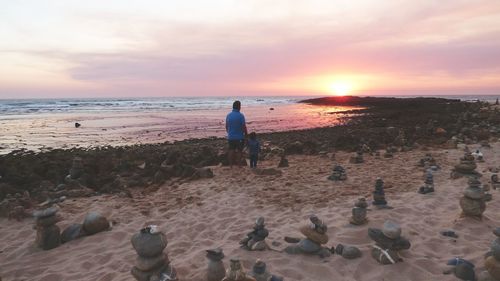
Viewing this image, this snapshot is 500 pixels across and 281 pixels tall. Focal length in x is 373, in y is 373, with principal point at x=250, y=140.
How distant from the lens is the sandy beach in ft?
15.9

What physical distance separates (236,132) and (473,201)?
22.1ft

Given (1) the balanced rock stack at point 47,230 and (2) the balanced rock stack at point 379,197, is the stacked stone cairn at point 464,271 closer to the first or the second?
(2) the balanced rock stack at point 379,197

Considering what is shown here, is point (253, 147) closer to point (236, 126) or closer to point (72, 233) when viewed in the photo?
point (236, 126)

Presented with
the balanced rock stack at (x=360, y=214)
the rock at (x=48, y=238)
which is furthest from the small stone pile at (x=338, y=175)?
the rock at (x=48, y=238)

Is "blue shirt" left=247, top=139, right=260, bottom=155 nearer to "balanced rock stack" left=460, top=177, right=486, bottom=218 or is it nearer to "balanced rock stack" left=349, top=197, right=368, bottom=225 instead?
"balanced rock stack" left=349, top=197, right=368, bottom=225

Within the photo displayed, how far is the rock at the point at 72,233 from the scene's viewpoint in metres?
→ 6.41

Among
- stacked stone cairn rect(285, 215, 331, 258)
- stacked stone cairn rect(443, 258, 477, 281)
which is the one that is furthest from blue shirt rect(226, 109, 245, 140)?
stacked stone cairn rect(443, 258, 477, 281)

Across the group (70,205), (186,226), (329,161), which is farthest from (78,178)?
(329,161)

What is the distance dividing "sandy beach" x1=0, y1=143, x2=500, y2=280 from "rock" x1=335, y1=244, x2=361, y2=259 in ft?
0.29

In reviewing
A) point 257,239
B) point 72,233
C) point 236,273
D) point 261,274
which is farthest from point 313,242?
point 72,233

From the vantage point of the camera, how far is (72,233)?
6484 mm

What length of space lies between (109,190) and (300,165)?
549 cm

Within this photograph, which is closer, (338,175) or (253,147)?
(338,175)

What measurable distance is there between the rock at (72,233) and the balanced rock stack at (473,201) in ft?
21.0
